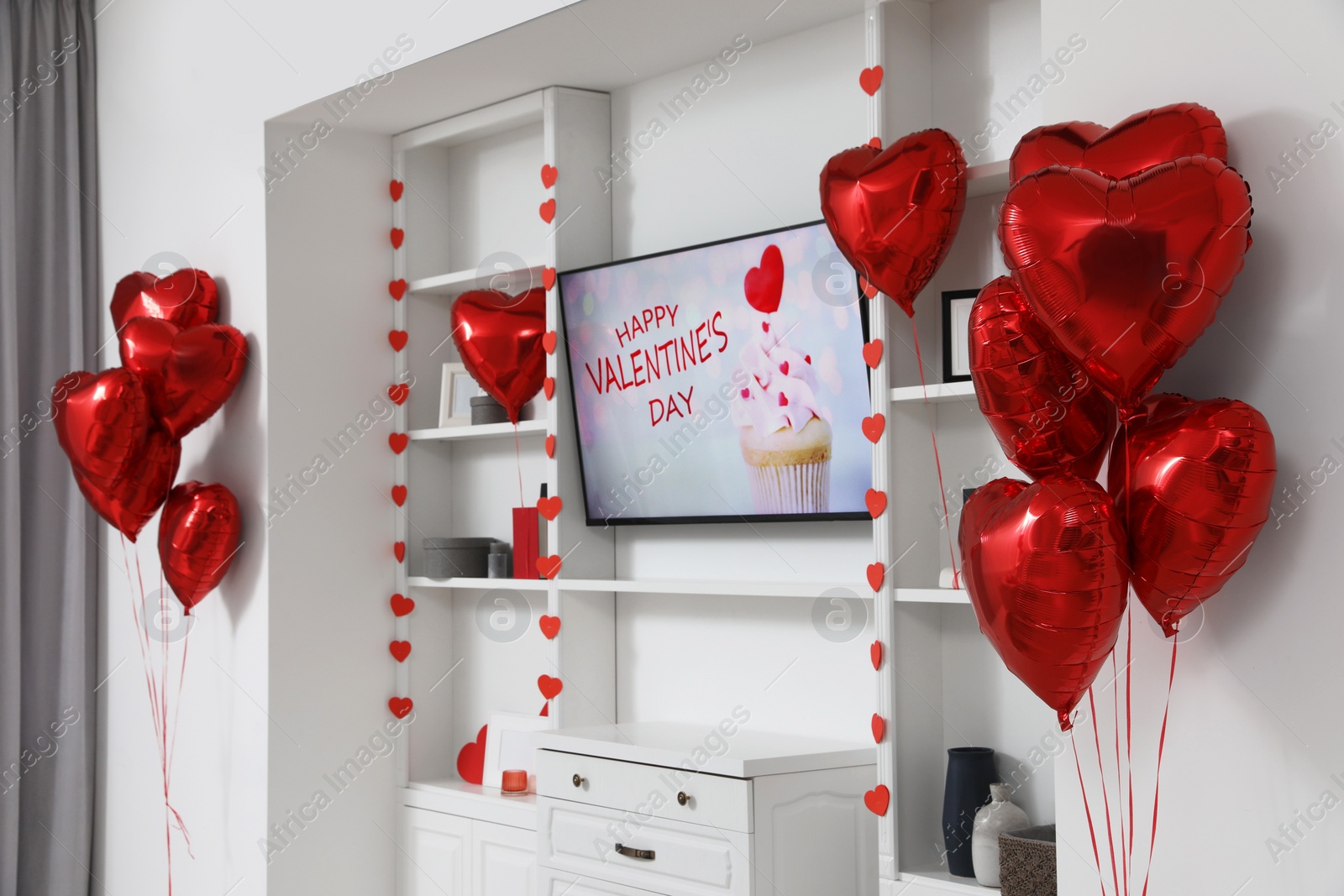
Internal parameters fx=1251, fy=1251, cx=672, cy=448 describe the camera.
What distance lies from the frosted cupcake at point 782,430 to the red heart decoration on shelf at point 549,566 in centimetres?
54

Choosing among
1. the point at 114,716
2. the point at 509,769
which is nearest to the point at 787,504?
the point at 509,769

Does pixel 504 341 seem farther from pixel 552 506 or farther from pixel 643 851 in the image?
pixel 643 851

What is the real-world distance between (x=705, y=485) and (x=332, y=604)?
1.12 meters

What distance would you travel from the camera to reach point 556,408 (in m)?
2.96

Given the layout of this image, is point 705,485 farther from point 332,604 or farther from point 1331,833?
point 1331,833

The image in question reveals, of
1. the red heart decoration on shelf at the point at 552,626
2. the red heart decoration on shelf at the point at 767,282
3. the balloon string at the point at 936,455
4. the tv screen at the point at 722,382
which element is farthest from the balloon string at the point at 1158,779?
the red heart decoration on shelf at the point at 552,626

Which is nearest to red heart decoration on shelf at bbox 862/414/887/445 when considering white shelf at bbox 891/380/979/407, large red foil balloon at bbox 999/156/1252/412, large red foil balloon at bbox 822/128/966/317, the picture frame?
white shelf at bbox 891/380/979/407

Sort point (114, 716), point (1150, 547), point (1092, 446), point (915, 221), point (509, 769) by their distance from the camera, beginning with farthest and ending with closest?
point (114, 716) < point (509, 769) < point (915, 221) < point (1092, 446) < point (1150, 547)

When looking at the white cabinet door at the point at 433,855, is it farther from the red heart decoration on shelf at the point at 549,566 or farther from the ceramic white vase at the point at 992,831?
the ceramic white vase at the point at 992,831

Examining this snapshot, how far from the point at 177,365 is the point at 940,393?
6.16 ft

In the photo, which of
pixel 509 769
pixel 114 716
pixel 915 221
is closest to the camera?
pixel 915 221

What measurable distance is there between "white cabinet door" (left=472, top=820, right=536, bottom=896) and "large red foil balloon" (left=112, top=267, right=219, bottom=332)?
4.90 ft

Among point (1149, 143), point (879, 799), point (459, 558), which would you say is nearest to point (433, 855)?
point (459, 558)

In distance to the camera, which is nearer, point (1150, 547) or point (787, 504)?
point (1150, 547)
